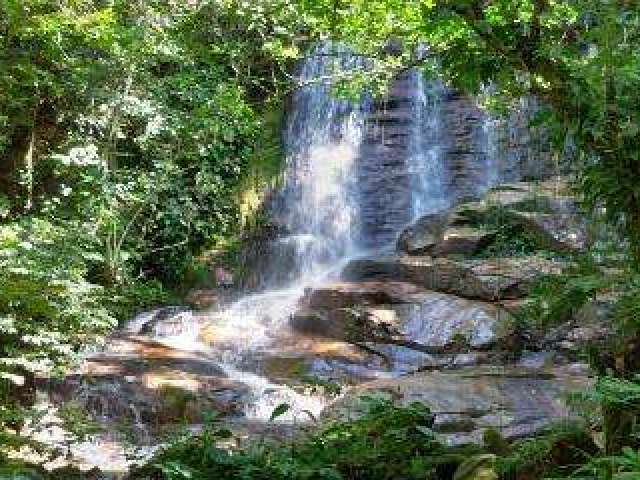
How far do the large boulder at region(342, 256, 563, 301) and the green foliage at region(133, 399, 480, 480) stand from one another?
5.41 m

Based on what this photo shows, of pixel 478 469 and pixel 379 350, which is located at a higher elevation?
pixel 478 469

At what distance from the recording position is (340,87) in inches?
442

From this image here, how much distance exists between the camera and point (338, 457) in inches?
186

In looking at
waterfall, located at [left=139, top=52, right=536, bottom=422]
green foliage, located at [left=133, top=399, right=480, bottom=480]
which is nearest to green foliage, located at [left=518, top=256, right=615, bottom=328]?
green foliage, located at [left=133, top=399, right=480, bottom=480]

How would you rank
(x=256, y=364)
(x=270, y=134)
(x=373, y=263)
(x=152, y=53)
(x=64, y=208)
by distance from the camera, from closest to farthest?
(x=256, y=364)
(x=152, y=53)
(x=64, y=208)
(x=373, y=263)
(x=270, y=134)

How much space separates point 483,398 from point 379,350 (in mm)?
3304

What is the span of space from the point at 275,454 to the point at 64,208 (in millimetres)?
8270

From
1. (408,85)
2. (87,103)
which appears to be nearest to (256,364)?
(87,103)

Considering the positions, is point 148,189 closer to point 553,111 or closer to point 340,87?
point 340,87

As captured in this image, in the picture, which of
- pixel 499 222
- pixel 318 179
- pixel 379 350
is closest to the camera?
pixel 379 350

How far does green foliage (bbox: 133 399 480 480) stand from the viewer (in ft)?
14.6

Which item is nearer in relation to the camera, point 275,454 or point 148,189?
point 275,454

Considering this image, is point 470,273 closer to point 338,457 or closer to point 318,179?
point 318,179

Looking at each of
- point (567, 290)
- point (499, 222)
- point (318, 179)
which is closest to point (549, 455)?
point (567, 290)
